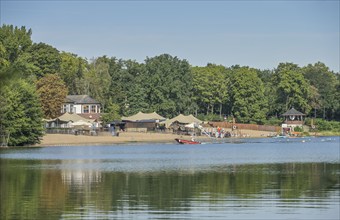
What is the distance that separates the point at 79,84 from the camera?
148 metres

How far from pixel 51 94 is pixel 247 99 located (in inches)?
1546

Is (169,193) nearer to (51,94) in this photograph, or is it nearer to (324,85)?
(51,94)

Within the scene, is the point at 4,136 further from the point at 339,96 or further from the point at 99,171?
the point at 339,96

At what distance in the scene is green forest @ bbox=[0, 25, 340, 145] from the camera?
134500 mm

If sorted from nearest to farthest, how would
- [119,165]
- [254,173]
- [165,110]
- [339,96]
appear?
[254,173] → [119,165] → [165,110] → [339,96]

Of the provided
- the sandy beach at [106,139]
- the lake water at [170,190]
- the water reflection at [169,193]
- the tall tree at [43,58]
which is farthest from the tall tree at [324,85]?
the water reflection at [169,193]

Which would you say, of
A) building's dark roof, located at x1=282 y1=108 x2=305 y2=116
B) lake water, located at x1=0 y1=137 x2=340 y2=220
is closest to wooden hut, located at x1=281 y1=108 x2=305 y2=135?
building's dark roof, located at x1=282 y1=108 x2=305 y2=116

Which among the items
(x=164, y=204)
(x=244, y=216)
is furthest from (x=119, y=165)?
(x=244, y=216)

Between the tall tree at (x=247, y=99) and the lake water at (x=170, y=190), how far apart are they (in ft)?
259

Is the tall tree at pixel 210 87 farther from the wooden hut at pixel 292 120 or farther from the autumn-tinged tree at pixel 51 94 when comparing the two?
the autumn-tinged tree at pixel 51 94

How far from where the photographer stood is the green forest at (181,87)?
134 metres

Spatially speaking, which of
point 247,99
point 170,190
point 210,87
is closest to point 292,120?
point 247,99

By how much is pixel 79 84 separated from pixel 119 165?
8693cm

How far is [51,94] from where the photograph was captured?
12431 centimetres
